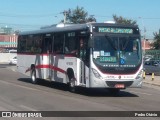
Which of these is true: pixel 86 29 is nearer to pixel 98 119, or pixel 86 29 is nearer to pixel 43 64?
pixel 43 64

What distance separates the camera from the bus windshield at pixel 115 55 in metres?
19.2

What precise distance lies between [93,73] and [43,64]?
21.3 ft

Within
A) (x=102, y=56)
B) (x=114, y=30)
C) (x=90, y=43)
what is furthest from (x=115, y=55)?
(x=90, y=43)

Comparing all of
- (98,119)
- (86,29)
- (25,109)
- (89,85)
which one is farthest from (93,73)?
(98,119)

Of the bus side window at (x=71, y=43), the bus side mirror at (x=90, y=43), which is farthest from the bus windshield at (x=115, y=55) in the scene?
the bus side window at (x=71, y=43)

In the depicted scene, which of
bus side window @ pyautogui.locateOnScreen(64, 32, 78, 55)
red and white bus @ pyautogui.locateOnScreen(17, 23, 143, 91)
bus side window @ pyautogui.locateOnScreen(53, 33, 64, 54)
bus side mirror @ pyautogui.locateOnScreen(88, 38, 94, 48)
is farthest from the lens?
bus side window @ pyautogui.locateOnScreen(53, 33, 64, 54)

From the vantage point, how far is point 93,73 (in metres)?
19.1

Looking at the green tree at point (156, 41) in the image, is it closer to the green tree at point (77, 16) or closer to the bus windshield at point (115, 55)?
the green tree at point (77, 16)

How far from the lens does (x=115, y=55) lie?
63.6ft

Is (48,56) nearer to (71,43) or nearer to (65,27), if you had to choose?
(65,27)

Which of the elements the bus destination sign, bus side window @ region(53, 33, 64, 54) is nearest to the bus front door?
bus side window @ region(53, 33, 64, 54)

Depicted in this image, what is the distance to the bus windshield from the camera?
19234mm

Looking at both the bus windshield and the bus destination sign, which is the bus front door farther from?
the bus windshield

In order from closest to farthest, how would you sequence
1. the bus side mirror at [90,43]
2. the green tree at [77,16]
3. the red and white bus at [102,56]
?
the bus side mirror at [90,43] → the red and white bus at [102,56] → the green tree at [77,16]
